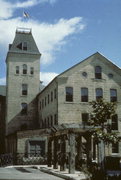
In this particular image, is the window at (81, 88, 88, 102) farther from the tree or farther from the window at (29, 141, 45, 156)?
the tree

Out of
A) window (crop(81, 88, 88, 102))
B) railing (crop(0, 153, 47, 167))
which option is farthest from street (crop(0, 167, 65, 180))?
window (crop(81, 88, 88, 102))

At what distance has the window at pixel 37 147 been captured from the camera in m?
40.2

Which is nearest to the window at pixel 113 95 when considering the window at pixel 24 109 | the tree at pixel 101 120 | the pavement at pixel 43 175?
the window at pixel 24 109

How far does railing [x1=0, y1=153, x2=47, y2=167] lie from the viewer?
3662 centimetres

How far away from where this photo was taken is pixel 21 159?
124 feet

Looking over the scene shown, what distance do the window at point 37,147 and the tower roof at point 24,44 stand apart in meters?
17.7

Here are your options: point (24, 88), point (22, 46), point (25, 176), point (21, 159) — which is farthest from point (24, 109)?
point (25, 176)

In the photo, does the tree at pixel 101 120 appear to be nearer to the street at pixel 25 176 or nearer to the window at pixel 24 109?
the street at pixel 25 176

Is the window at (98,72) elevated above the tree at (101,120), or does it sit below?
above

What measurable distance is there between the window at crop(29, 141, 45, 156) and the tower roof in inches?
698

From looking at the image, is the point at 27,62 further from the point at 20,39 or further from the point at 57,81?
the point at 57,81

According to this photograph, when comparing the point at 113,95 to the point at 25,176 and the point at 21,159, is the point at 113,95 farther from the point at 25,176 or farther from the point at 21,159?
the point at 25,176

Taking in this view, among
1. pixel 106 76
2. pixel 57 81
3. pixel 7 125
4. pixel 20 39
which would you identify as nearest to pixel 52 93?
pixel 57 81

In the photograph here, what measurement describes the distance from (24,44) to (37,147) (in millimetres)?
20060
